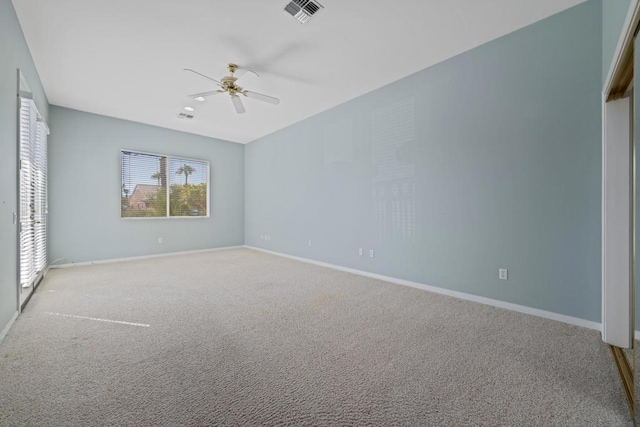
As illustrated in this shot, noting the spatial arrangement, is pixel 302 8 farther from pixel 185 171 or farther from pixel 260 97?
pixel 185 171

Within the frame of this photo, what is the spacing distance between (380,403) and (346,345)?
619mm

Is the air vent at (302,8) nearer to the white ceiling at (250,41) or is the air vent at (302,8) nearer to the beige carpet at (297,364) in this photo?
the white ceiling at (250,41)

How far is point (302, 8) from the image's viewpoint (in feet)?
7.70

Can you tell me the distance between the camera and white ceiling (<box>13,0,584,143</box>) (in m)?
2.39

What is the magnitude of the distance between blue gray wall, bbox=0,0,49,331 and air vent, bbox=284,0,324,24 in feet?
7.29

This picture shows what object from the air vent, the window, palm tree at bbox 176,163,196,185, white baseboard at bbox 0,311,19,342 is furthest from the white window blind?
the air vent

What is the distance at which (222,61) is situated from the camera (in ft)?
10.5

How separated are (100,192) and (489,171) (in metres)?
6.33

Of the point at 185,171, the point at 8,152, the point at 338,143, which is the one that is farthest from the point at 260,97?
the point at 185,171

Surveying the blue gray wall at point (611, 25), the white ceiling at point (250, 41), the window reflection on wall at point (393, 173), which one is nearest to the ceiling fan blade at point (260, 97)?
the white ceiling at point (250, 41)

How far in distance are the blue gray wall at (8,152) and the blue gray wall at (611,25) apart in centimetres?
435

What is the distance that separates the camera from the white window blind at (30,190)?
109 inches

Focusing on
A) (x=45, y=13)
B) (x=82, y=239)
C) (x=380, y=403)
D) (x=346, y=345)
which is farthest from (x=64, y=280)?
(x=380, y=403)

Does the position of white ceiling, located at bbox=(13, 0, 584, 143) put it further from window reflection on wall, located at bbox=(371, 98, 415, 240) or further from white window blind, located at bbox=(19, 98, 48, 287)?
white window blind, located at bbox=(19, 98, 48, 287)
